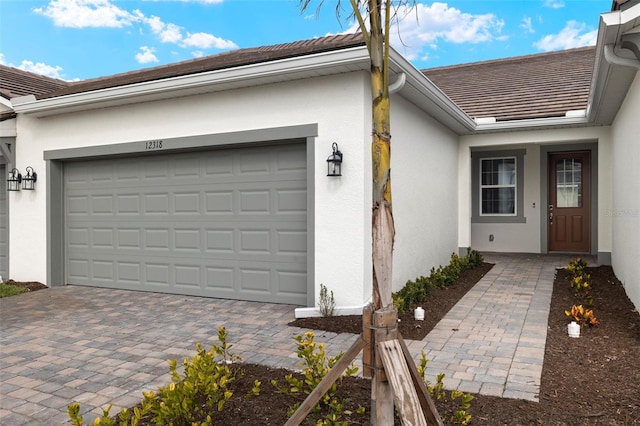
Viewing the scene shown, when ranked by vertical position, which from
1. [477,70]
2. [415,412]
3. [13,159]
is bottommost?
[415,412]

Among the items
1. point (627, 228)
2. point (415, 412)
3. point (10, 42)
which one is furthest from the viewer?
point (10, 42)

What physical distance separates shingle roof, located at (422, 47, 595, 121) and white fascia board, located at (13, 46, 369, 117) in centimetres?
559

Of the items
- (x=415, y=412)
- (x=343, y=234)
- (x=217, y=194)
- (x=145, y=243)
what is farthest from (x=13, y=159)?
(x=415, y=412)

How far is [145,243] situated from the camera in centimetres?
723

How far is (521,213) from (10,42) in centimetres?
1114

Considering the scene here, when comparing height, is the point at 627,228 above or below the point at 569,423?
above

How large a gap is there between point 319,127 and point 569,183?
7.94 m

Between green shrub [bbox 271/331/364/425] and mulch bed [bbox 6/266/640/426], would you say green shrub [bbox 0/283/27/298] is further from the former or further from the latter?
green shrub [bbox 271/331/364/425]

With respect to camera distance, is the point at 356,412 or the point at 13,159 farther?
the point at 13,159

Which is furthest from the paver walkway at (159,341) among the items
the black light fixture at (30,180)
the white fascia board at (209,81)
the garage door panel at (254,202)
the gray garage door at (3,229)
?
the white fascia board at (209,81)

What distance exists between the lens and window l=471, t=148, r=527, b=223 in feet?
36.5

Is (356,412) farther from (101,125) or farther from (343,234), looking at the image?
(101,125)

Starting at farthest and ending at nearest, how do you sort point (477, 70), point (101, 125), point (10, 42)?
point (477, 70) < point (10, 42) < point (101, 125)

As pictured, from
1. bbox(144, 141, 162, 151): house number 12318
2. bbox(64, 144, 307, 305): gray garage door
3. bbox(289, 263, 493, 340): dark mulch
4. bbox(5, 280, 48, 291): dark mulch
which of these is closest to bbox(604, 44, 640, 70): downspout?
bbox(289, 263, 493, 340): dark mulch
